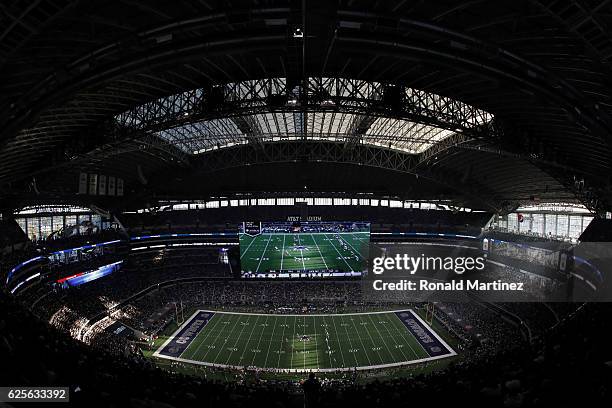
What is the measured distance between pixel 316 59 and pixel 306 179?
29859 mm

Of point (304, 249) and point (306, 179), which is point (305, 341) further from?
point (306, 179)

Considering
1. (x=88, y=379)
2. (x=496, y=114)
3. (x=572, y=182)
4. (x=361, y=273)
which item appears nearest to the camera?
(x=88, y=379)

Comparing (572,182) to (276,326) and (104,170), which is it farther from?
(104,170)

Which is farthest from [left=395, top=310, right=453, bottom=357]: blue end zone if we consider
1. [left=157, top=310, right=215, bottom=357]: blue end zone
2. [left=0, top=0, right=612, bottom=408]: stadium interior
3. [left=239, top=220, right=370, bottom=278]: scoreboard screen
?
[left=157, top=310, right=215, bottom=357]: blue end zone

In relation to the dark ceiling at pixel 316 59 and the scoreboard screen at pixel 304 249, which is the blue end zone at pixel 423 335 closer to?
the scoreboard screen at pixel 304 249

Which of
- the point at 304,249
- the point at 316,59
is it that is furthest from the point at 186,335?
the point at 316,59

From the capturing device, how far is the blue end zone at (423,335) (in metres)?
32.0

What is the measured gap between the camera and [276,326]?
1500 inches

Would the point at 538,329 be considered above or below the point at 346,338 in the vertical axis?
above

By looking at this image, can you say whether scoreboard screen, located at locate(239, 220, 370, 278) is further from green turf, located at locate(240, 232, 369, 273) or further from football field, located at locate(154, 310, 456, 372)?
football field, located at locate(154, 310, 456, 372)

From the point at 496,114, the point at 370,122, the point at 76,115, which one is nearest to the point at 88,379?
the point at 76,115

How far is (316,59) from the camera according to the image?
57.7 ft

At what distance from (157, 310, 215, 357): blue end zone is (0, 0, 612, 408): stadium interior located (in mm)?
458

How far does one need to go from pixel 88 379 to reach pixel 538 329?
31933 mm
